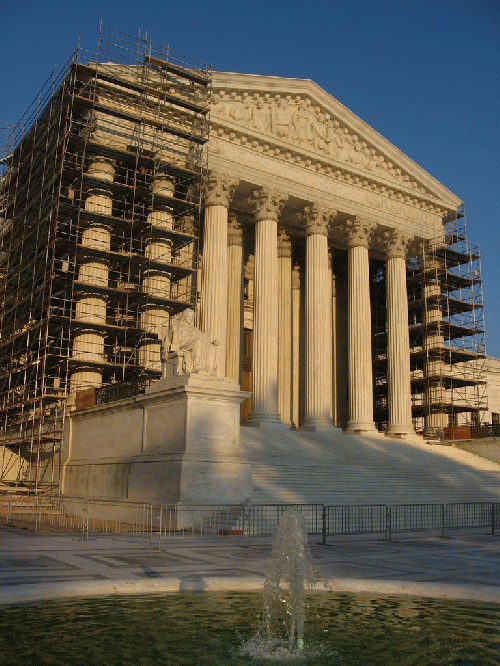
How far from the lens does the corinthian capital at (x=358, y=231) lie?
4338cm

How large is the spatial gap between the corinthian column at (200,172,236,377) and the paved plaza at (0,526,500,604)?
17.9 m

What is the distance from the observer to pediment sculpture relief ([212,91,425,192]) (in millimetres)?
39078

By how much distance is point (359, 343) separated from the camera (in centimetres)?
4231

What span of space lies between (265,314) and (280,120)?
11.0 meters

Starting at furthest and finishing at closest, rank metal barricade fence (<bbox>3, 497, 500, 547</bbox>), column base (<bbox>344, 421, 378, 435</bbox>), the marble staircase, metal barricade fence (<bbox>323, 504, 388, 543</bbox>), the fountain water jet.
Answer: column base (<bbox>344, 421, 378, 435</bbox>) → the marble staircase → metal barricade fence (<bbox>323, 504, 388, 543</bbox>) → metal barricade fence (<bbox>3, 497, 500, 547</bbox>) → the fountain water jet

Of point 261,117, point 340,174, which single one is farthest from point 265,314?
point 261,117

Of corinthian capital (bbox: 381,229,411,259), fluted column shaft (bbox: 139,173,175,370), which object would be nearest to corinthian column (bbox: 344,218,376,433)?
corinthian capital (bbox: 381,229,411,259)

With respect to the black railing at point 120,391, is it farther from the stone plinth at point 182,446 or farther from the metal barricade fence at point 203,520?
the metal barricade fence at point 203,520

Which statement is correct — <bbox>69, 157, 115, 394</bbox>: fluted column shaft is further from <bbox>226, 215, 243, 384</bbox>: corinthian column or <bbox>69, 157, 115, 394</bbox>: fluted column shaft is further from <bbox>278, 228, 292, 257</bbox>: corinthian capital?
<bbox>278, 228, 292, 257</bbox>: corinthian capital

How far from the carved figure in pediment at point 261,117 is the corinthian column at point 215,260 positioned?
3.99m

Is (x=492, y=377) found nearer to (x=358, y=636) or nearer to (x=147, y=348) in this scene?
(x=147, y=348)

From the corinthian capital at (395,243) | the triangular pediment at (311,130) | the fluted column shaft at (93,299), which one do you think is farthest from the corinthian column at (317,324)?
A: the fluted column shaft at (93,299)

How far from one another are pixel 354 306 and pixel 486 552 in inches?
1072

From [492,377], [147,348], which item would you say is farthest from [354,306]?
[492,377]
